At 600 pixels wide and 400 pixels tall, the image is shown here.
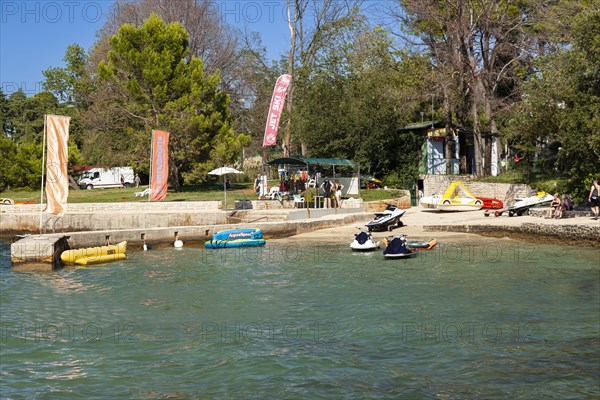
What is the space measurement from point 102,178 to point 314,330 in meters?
46.9

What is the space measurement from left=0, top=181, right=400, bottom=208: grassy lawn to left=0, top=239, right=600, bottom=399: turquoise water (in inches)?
609

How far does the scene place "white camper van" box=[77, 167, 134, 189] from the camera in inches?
2254

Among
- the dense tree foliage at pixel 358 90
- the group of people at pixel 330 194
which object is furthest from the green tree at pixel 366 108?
the group of people at pixel 330 194

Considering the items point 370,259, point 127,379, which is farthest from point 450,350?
point 370,259

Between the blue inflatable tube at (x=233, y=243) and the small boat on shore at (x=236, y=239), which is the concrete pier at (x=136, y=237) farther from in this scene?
the blue inflatable tube at (x=233, y=243)

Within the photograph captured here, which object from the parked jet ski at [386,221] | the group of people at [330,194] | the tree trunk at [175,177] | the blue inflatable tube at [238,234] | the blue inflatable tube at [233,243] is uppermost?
the tree trunk at [175,177]

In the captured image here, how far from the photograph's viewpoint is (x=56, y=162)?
1006 inches

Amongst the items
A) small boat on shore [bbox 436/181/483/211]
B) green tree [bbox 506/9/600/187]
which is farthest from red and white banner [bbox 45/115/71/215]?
green tree [bbox 506/9/600/187]

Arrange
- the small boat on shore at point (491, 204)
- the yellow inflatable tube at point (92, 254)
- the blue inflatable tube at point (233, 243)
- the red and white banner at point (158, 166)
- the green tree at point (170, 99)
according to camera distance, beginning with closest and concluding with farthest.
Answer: the yellow inflatable tube at point (92, 254) < the blue inflatable tube at point (233, 243) < the small boat on shore at point (491, 204) < the red and white banner at point (158, 166) < the green tree at point (170, 99)

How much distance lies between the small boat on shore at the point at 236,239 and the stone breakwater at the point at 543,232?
7868 mm

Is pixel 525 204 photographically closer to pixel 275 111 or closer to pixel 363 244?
pixel 363 244

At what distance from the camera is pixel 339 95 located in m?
43.2

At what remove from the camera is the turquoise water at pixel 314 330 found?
37.7 feet

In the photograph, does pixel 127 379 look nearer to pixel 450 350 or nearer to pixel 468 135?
pixel 450 350
